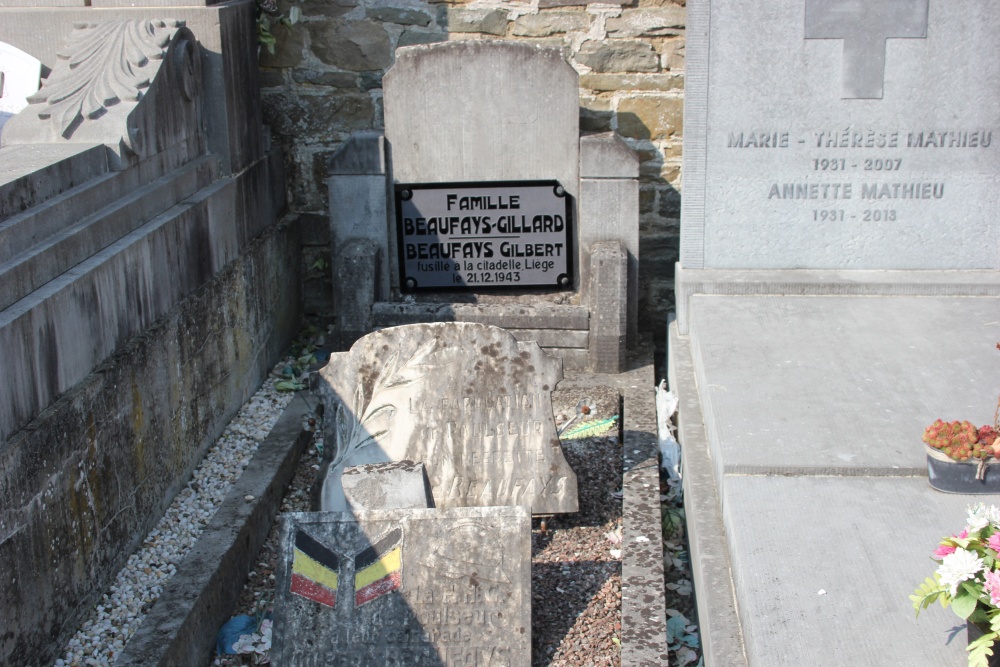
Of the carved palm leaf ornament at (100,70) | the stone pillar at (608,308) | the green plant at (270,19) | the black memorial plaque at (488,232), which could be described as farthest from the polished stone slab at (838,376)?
the green plant at (270,19)

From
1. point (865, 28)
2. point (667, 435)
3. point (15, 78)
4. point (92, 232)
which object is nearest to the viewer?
point (92, 232)

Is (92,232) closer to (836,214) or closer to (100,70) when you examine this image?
(100,70)

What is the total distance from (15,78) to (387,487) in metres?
2.94

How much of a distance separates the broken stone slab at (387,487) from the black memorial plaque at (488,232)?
7.16 feet

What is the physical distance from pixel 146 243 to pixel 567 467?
6.25 feet

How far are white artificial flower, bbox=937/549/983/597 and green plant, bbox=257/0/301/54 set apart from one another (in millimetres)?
4875

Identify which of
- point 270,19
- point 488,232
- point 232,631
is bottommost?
point 232,631

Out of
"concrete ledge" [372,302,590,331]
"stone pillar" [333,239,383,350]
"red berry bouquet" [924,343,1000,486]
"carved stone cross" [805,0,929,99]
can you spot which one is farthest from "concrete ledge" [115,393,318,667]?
"carved stone cross" [805,0,929,99]

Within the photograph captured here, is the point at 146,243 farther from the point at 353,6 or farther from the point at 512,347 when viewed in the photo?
the point at 353,6

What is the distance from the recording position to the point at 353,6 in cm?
624

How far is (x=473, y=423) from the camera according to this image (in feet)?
14.2

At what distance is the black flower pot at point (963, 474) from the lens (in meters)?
3.35

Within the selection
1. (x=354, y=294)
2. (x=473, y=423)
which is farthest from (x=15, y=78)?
(x=473, y=423)

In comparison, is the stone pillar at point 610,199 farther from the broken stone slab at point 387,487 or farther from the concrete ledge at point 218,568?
the broken stone slab at point 387,487
